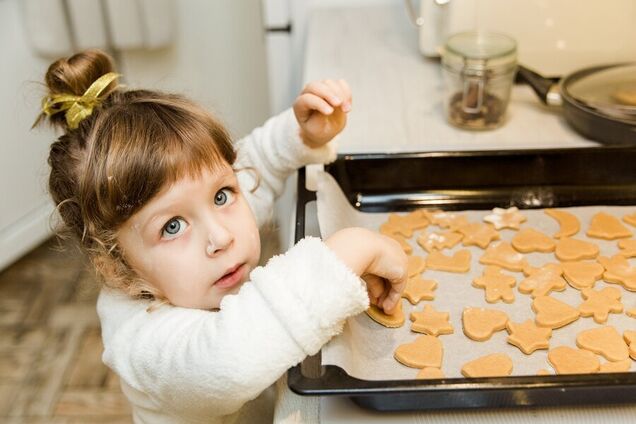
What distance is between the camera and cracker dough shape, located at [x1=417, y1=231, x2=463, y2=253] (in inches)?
33.5

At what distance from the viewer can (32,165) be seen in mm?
1815

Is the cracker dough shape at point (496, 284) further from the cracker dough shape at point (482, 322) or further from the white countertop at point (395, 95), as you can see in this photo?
the white countertop at point (395, 95)

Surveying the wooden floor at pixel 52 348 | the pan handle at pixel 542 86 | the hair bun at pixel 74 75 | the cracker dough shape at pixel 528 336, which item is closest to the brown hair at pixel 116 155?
the hair bun at pixel 74 75

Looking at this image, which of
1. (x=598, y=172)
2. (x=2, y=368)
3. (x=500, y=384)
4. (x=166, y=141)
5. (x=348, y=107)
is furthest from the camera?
(x=2, y=368)

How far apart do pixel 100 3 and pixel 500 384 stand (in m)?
1.45

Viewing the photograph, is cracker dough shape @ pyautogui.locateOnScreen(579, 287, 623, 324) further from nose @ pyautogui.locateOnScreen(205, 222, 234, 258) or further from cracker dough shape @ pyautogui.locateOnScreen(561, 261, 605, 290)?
nose @ pyautogui.locateOnScreen(205, 222, 234, 258)

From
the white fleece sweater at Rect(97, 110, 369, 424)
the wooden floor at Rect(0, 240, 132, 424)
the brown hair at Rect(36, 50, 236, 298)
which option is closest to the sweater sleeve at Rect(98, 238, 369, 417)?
the white fleece sweater at Rect(97, 110, 369, 424)

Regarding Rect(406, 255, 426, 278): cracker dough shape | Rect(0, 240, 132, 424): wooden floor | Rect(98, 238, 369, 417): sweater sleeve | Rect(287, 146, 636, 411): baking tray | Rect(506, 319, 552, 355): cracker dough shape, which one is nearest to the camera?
Rect(98, 238, 369, 417): sweater sleeve

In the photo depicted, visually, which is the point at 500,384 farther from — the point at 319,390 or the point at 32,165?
the point at 32,165

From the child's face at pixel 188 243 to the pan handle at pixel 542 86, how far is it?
1.87 feet

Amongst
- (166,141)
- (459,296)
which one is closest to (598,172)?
(459,296)

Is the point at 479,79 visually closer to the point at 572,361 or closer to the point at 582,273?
the point at 582,273

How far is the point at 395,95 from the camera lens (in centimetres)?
116

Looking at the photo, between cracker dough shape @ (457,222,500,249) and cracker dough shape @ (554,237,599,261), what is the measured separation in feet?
0.24
